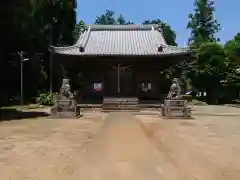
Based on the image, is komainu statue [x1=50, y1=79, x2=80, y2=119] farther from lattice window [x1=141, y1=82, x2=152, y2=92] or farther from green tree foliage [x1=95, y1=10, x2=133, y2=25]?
green tree foliage [x1=95, y1=10, x2=133, y2=25]

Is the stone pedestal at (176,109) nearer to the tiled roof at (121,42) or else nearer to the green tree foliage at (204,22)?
the tiled roof at (121,42)

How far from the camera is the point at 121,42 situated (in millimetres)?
37375

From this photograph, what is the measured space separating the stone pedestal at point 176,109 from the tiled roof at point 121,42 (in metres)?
10.3

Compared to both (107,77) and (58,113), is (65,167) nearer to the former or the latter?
(58,113)

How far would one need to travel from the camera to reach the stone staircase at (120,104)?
30.6 meters

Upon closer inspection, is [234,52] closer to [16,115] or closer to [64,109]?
[64,109]

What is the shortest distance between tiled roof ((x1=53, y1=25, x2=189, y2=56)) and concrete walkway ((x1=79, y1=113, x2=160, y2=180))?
71.0 ft

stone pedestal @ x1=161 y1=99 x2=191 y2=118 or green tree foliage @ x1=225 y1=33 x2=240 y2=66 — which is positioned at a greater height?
green tree foliage @ x1=225 y1=33 x2=240 y2=66

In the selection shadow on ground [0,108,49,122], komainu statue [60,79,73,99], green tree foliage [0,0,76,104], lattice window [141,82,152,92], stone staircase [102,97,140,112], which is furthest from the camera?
lattice window [141,82,152,92]

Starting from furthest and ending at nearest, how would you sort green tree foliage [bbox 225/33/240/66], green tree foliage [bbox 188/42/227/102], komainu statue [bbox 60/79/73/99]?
green tree foliage [bbox 225/33/240/66]
green tree foliage [bbox 188/42/227/102]
komainu statue [bbox 60/79/73/99]

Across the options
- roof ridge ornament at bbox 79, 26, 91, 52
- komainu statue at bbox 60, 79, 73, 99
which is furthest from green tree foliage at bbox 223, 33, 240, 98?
komainu statue at bbox 60, 79, 73, 99

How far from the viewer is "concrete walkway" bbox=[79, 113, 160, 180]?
702cm

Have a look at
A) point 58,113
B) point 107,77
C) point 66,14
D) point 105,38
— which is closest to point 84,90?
point 107,77

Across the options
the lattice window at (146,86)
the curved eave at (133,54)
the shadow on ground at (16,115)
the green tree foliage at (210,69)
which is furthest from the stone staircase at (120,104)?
the green tree foliage at (210,69)
